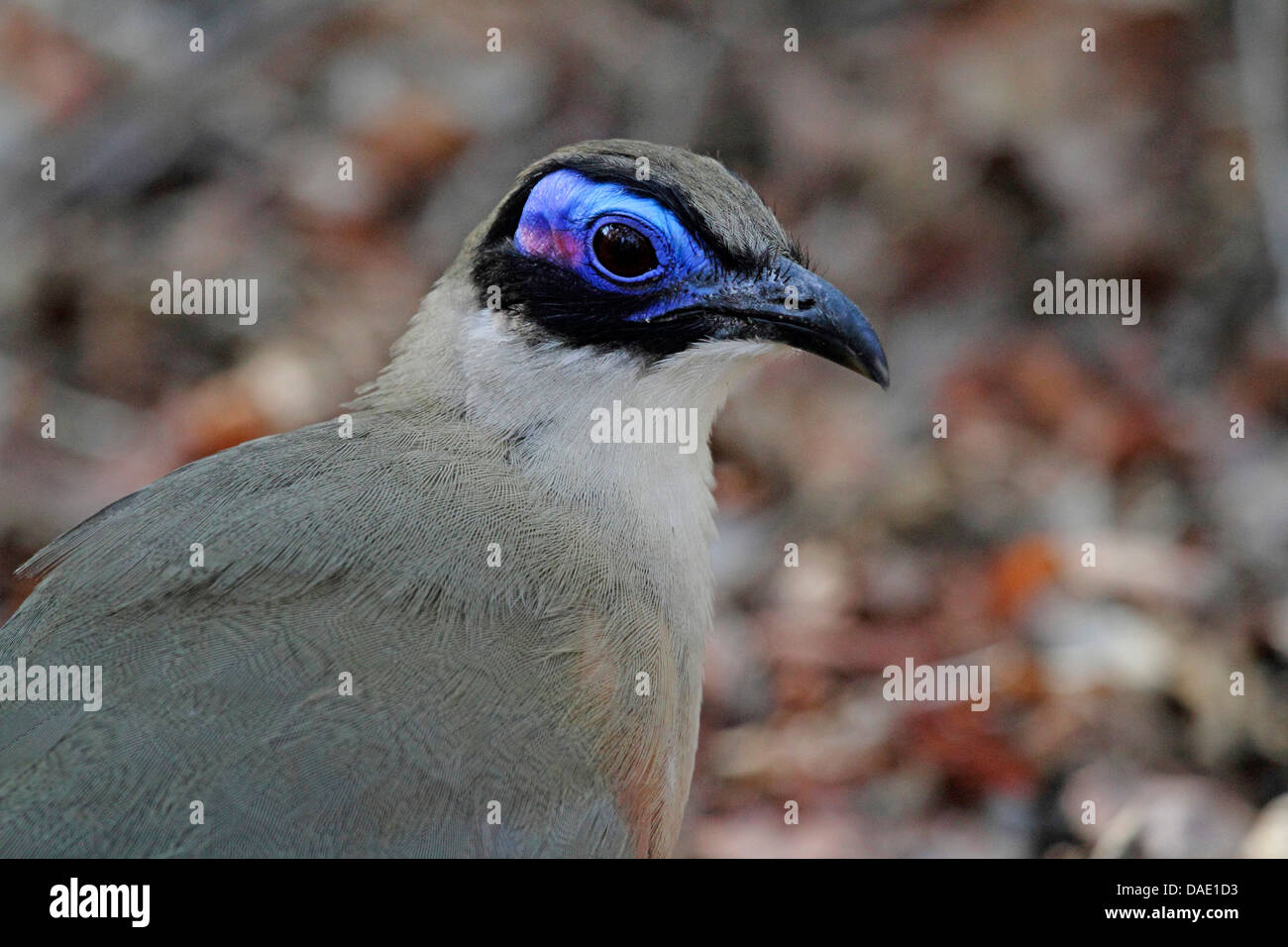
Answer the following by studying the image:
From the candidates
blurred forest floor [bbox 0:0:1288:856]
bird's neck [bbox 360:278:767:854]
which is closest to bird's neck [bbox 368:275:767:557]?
bird's neck [bbox 360:278:767:854]

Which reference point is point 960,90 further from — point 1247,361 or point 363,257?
point 363,257

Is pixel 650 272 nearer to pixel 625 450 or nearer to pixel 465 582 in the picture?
pixel 625 450

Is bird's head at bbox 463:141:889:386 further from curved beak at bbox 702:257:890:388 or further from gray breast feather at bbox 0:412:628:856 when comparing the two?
gray breast feather at bbox 0:412:628:856

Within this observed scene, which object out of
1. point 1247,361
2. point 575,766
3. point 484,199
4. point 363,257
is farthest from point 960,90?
point 575,766

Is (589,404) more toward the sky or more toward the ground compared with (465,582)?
more toward the sky

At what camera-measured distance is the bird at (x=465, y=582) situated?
2.96m

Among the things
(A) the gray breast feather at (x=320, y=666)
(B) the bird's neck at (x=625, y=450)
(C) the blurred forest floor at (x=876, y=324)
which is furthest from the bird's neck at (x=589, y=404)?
(C) the blurred forest floor at (x=876, y=324)

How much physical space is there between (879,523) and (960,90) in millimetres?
3815

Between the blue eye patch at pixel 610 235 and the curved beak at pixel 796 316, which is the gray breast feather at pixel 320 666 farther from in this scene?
the curved beak at pixel 796 316

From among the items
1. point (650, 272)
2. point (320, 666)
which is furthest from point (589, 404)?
point (320, 666)

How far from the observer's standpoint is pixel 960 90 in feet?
29.7

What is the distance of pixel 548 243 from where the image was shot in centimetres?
367

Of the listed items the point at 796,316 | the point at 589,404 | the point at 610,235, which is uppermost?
the point at 610,235

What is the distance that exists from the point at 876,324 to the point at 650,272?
449 centimetres
